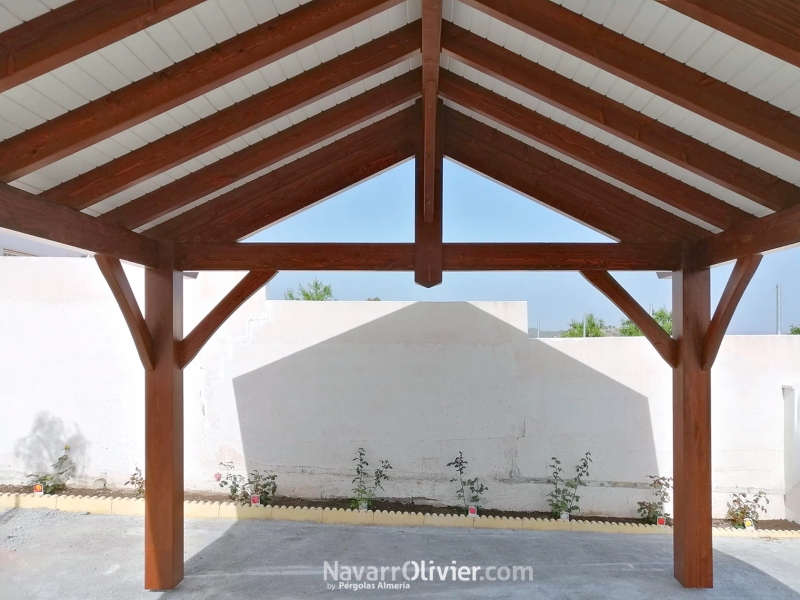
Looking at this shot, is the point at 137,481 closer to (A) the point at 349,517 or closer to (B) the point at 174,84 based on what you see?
(A) the point at 349,517

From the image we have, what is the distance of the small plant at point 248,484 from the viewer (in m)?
5.99

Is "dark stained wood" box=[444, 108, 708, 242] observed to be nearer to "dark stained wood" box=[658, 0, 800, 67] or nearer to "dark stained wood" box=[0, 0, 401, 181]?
"dark stained wood" box=[0, 0, 401, 181]

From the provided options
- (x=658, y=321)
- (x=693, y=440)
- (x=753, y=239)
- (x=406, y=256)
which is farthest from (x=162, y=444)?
(x=658, y=321)

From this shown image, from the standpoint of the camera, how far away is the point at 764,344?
5.88 metres

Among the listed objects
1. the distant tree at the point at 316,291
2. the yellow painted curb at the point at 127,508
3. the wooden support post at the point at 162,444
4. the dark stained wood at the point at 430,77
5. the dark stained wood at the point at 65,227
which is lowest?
the yellow painted curb at the point at 127,508

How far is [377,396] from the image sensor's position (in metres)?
6.13

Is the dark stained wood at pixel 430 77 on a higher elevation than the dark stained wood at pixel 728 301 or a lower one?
higher

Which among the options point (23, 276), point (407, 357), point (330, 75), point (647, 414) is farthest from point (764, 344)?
point (23, 276)

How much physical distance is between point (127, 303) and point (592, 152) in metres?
3.70

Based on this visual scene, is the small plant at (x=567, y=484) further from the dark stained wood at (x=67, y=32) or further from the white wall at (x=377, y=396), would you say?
the dark stained wood at (x=67, y=32)

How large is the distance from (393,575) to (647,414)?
11.7ft

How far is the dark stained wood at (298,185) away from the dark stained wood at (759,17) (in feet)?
9.14

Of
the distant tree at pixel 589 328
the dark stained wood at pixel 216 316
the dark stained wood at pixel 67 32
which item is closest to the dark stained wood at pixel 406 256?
the dark stained wood at pixel 216 316

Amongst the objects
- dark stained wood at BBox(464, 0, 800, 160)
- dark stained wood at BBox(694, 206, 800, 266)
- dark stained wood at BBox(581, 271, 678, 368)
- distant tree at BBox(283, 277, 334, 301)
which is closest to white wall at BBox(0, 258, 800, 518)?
dark stained wood at BBox(581, 271, 678, 368)
